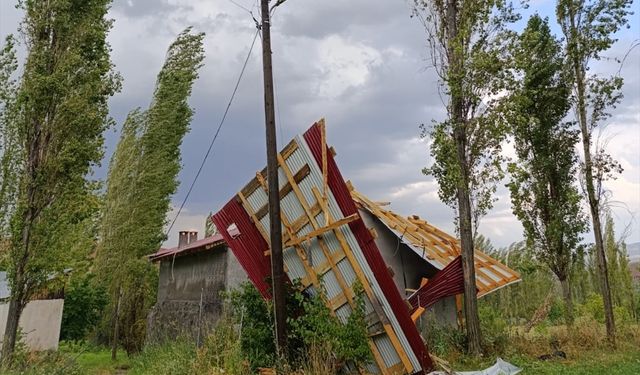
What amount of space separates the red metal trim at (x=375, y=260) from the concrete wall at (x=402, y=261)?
331 centimetres

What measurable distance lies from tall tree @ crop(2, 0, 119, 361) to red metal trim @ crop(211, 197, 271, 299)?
197 inches

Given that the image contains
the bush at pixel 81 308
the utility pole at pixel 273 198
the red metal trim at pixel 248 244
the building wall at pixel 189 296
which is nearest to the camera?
the utility pole at pixel 273 198

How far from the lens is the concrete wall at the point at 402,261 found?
37.1 ft

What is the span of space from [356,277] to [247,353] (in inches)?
97.3

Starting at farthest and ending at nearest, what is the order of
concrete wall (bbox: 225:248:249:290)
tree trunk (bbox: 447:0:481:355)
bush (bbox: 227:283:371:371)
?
concrete wall (bbox: 225:248:249:290)
tree trunk (bbox: 447:0:481:355)
bush (bbox: 227:283:371:371)

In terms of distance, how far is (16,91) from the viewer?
447 inches

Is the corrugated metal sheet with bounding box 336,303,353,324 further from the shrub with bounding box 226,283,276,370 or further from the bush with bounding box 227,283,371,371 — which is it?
the shrub with bounding box 226,283,276,370

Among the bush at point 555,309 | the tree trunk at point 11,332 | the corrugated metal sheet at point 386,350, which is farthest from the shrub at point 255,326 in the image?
the bush at point 555,309

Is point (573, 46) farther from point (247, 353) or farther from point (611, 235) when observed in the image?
point (247, 353)

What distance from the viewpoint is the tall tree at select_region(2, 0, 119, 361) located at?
10.6 meters

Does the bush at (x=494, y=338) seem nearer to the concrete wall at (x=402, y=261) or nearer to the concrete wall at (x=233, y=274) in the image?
the concrete wall at (x=402, y=261)

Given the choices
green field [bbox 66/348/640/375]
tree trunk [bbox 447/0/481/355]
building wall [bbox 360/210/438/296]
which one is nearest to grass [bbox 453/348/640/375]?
green field [bbox 66/348/640/375]

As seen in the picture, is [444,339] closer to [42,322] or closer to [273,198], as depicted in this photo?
[273,198]

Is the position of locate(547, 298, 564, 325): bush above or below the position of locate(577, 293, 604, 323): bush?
below
